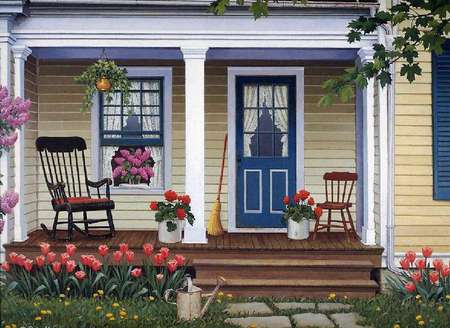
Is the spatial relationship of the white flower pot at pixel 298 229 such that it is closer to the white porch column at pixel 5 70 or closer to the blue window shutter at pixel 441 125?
the blue window shutter at pixel 441 125

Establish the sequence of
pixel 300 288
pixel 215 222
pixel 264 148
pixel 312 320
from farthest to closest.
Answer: pixel 264 148 → pixel 215 222 → pixel 300 288 → pixel 312 320

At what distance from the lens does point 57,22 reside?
7.67m

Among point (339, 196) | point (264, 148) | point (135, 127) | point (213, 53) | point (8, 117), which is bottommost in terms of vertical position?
point (339, 196)

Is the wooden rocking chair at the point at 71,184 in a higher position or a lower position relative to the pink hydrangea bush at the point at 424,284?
higher

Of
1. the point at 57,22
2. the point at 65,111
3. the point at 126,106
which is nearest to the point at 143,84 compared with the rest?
the point at 126,106

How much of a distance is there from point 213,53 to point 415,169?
8.65 ft

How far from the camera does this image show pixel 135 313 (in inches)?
243

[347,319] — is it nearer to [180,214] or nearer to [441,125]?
[180,214]

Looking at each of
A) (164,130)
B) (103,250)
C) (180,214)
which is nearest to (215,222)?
(180,214)

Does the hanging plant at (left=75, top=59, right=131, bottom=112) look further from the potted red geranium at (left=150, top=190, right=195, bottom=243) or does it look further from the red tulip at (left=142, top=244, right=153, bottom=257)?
the red tulip at (left=142, top=244, right=153, bottom=257)

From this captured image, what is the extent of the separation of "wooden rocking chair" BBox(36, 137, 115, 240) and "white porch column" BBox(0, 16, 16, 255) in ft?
1.41

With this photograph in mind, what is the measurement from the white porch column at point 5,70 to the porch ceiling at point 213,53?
1.61 ft

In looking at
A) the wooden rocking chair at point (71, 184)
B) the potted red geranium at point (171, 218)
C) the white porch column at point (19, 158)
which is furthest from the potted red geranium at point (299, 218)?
the white porch column at point (19, 158)

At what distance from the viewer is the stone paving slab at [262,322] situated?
232 inches
